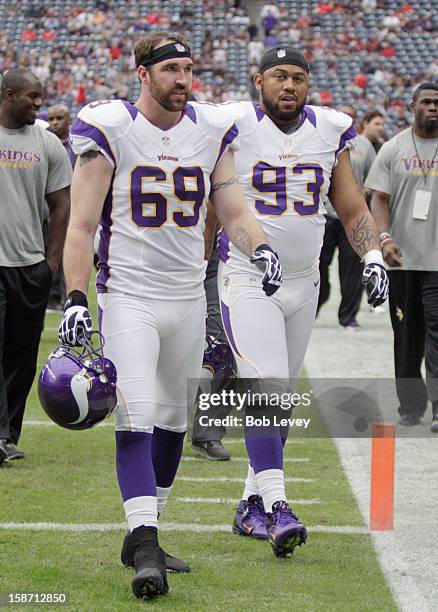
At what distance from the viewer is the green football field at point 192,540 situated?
3.82 meters

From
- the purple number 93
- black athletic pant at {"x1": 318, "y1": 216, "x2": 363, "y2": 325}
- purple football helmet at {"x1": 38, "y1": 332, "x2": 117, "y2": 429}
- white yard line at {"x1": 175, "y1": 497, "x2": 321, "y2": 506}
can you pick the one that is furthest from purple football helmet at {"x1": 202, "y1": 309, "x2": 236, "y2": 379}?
black athletic pant at {"x1": 318, "y1": 216, "x2": 363, "y2": 325}

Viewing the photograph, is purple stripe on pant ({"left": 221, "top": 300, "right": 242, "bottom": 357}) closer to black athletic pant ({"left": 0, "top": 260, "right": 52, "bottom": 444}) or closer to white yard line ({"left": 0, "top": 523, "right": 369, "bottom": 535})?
white yard line ({"left": 0, "top": 523, "right": 369, "bottom": 535})

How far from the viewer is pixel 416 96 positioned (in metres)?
7.16

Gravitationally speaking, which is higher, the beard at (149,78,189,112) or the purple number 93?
the beard at (149,78,189,112)

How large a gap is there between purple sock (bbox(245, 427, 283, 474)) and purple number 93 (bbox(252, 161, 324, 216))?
885mm

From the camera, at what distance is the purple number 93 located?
4.78 m

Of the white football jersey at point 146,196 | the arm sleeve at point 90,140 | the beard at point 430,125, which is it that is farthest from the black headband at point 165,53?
the beard at point 430,125

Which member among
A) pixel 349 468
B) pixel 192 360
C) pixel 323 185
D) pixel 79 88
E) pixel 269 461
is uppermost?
pixel 323 185

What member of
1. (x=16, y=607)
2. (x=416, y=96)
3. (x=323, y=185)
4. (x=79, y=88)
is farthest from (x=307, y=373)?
(x=79, y=88)

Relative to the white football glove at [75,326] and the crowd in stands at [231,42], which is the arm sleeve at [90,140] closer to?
the white football glove at [75,326]

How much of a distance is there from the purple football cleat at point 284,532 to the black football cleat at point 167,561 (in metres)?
0.35

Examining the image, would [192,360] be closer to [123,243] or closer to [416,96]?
[123,243]

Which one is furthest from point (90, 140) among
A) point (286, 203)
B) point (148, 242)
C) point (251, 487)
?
point (251, 487)

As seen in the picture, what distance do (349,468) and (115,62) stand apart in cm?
2479
